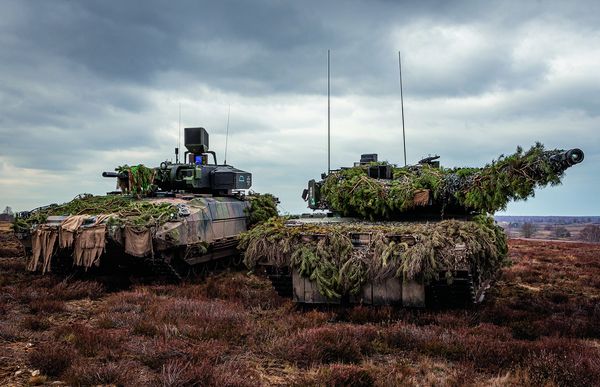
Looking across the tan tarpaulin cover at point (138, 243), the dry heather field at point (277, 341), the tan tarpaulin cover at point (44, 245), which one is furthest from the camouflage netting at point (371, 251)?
the tan tarpaulin cover at point (44, 245)

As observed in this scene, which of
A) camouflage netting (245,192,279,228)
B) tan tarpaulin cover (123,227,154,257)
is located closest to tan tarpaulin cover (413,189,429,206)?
tan tarpaulin cover (123,227,154,257)

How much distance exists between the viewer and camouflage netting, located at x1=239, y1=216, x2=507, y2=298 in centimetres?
757

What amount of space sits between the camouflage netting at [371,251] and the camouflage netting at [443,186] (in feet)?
1.69

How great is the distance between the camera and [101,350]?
21.5 ft

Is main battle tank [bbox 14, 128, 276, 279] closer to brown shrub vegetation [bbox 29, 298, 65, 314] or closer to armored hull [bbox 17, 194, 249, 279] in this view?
armored hull [bbox 17, 194, 249, 279]

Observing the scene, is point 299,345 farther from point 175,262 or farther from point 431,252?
point 175,262

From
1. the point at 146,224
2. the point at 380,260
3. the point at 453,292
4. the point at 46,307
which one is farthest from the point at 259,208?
the point at 453,292

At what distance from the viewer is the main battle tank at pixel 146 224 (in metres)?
11.2

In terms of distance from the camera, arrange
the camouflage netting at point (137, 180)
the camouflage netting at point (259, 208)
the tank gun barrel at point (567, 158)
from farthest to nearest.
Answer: the camouflage netting at point (259, 208), the camouflage netting at point (137, 180), the tank gun barrel at point (567, 158)

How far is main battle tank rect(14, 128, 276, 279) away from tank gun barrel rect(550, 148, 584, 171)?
23.6 feet

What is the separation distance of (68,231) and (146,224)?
1772 mm

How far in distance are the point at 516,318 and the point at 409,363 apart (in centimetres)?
319

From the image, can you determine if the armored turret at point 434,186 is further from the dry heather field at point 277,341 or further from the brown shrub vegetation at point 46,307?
the brown shrub vegetation at point 46,307

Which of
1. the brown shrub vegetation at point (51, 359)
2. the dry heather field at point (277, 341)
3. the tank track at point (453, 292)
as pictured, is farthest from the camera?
the tank track at point (453, 292)
